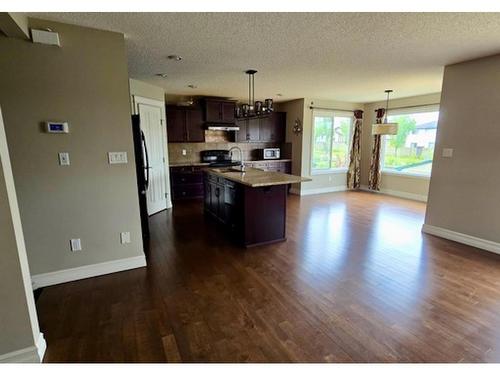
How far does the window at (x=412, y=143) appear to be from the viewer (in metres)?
5.96

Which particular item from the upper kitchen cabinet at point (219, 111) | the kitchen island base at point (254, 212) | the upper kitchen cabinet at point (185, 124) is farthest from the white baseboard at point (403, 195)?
the upper kitchen cabinet at point (185, 124)

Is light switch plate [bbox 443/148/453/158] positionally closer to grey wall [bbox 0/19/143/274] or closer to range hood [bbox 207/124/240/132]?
grey wall [bbox 0/19/143/274]

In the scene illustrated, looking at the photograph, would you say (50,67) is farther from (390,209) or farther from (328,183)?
(328,183)

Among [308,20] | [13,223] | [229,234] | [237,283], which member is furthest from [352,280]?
[13,223]

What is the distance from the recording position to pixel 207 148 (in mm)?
6922

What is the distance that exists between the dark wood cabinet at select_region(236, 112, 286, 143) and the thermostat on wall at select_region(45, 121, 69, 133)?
4841 mm

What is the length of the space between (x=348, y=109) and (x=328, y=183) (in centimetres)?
212

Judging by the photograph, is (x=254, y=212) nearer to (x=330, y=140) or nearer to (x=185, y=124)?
(x=185, y=124)

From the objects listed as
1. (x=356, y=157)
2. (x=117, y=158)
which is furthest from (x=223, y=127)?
(x=117, y=158)

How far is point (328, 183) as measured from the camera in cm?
736

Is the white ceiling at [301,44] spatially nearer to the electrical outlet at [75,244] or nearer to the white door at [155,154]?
the white door at [155,154]

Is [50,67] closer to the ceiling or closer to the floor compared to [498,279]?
closer to the ceiling

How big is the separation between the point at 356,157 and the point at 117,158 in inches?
253
